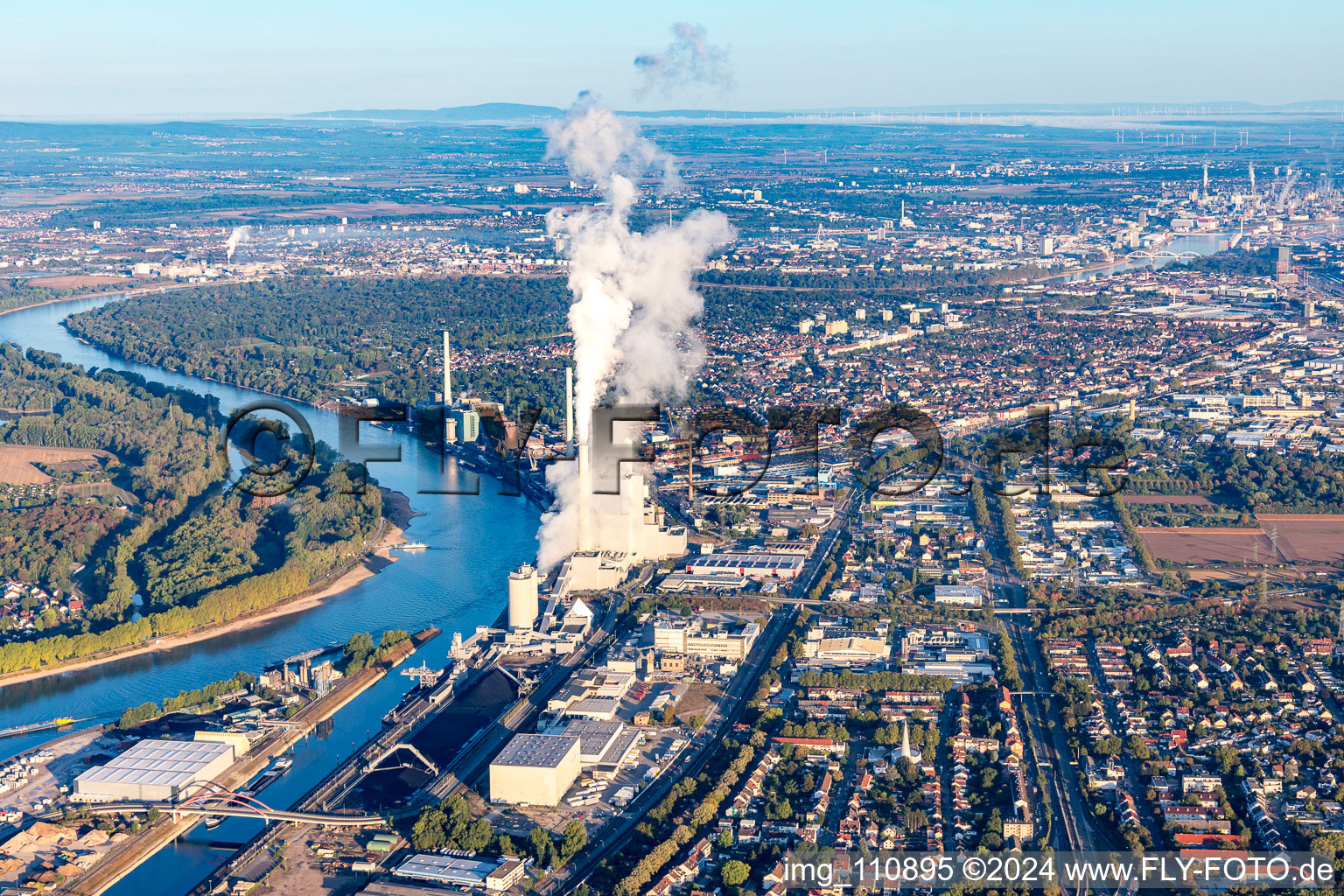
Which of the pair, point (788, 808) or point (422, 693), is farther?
point (422, 693)

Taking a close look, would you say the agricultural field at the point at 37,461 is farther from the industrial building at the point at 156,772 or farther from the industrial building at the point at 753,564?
the industrial building at the point at 156,772

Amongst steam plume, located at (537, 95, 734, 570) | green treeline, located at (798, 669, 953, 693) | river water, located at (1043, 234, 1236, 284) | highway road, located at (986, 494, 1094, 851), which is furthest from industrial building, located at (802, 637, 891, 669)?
river water, located at (1043, 234, 1236, 284)

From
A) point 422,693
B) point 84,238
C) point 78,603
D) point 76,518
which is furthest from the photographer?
point 84,238

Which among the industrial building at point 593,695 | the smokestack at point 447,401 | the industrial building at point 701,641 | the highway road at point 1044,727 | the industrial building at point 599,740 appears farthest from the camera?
the smokestack at point 447,401

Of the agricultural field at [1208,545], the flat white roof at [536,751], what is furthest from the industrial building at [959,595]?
the flat white roof at [536,751]

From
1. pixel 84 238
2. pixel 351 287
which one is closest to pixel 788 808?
pixel 351 287

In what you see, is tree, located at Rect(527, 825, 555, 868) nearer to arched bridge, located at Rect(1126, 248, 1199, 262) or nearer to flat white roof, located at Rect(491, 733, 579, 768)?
flat white roof, located at Rect(491, 733, 579, 768)

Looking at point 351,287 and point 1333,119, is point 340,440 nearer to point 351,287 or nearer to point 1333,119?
point 351,287
